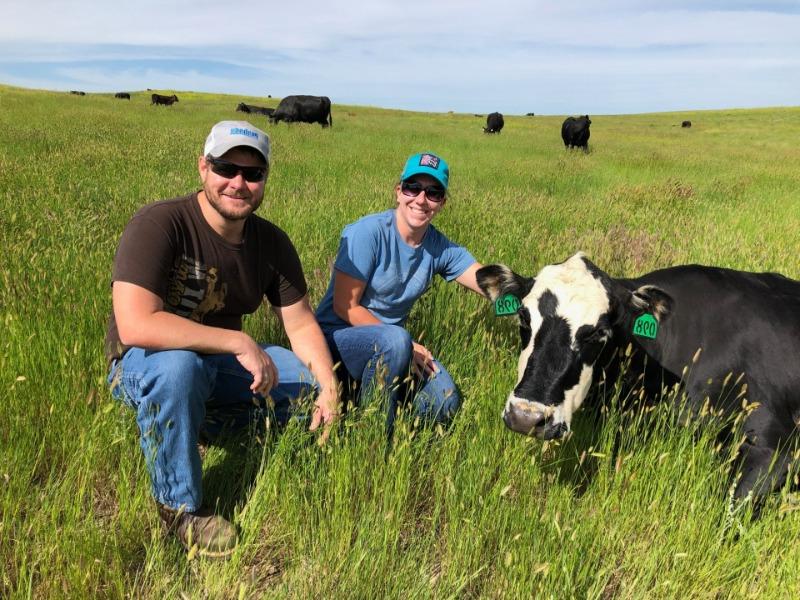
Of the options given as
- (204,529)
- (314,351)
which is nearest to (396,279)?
(314,351)

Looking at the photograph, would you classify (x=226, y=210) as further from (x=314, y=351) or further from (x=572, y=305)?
(x=572, y=305)

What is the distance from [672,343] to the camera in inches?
139

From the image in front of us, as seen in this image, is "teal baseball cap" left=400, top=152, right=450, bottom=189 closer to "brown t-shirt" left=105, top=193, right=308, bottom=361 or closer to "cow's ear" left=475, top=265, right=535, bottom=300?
"cow's ear" left=475, top=265, right=535, bottom=300

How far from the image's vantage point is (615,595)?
2.20 m

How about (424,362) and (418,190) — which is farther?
(418,190)

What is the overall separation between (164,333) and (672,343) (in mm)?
3092

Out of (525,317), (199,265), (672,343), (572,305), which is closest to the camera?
(199,265)

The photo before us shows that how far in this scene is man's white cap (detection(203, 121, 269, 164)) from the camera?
263cm

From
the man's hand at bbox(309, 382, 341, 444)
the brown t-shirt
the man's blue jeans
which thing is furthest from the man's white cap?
the man's hand at bbox(309, 382, 341, 444)

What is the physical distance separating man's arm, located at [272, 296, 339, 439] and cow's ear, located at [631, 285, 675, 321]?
6.15 feet

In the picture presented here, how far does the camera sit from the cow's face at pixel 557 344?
2539 mm

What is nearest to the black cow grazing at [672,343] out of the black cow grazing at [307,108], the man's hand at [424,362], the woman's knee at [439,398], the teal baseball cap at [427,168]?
the woman's knee at [439,398]

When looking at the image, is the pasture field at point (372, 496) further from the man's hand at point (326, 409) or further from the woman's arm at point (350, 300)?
the woman's arm at point (350, 300)

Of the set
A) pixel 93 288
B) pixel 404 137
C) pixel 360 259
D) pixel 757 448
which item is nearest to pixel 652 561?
pixel 757 448
